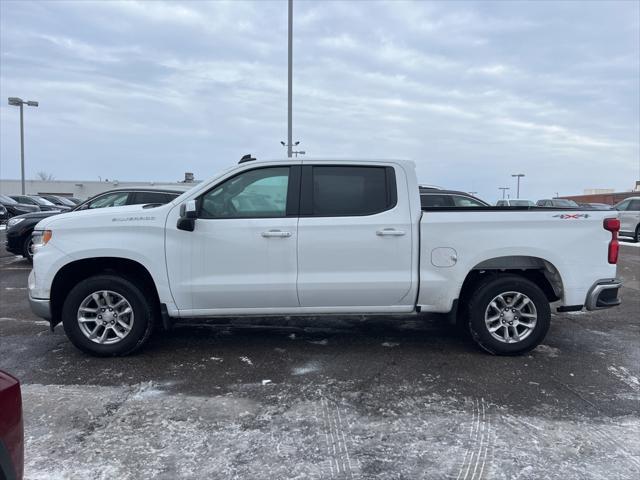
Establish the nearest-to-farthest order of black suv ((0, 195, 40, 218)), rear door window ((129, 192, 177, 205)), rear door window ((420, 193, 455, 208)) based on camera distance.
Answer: rear door window ((129, 192, 177, 205)) → rear door window ((420, 193, 455, 208)) → black suv ((0, 195, 40, 218))

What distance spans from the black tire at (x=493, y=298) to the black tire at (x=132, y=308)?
3204mm

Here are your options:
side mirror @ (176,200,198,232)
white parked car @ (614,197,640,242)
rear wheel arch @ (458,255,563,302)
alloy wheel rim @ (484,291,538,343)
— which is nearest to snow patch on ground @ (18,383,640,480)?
alloy wheel rim @ (484,291,538,343)

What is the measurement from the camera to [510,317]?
4832 millimetres

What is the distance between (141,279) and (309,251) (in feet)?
5.79

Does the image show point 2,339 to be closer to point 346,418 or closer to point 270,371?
point 270,371

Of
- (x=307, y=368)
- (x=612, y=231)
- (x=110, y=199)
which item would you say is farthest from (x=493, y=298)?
(x=110, y=199)

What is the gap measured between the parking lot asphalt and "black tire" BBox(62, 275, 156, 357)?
15 cm

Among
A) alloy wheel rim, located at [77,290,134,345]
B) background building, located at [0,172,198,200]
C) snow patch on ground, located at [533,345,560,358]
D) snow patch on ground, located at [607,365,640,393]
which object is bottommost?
snow patch on ground, located at [607,365,640,393]

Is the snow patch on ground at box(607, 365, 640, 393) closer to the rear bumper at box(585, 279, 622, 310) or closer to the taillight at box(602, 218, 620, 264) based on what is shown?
the rear bumper at box(585, 279, 622, 310)

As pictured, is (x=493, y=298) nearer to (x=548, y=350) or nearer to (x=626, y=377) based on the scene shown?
(x=548, y=350)

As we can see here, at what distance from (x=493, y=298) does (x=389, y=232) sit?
123 cm

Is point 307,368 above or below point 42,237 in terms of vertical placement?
below

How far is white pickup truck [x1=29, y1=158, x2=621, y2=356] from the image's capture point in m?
4.63

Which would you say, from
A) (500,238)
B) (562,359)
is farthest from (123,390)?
(562,359)
